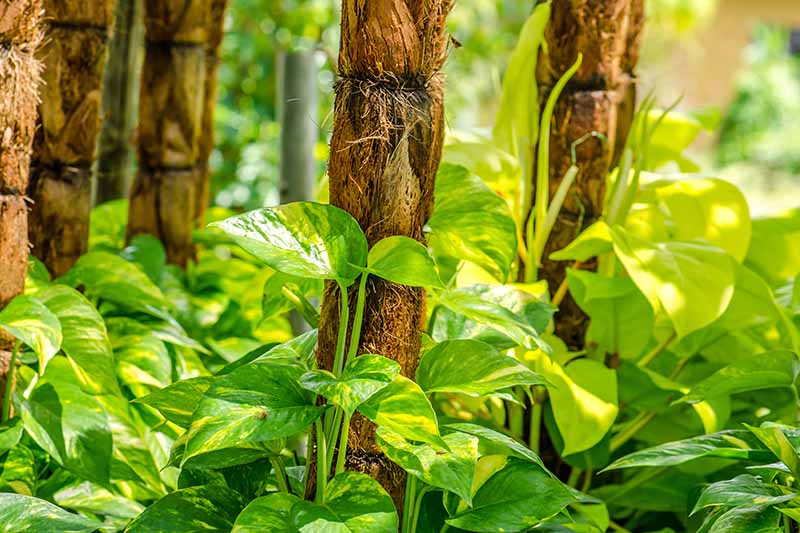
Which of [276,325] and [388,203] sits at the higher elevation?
[388,203]

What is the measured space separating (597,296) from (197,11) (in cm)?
94

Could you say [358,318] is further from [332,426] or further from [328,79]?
[328,79]

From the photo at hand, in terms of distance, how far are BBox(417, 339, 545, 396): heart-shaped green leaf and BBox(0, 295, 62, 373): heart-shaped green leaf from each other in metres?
0.38

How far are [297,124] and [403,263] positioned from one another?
110cm

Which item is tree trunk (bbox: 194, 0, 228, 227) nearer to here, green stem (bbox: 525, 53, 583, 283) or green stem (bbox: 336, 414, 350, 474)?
green stem (bbox: 525, 53, 583, 283)

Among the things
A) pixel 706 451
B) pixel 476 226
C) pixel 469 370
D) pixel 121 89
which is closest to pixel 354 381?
pixel 469 370

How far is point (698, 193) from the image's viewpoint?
58.7 inches

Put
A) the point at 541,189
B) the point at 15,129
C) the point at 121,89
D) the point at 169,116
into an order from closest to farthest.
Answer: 1. the point at 15,129
2. the point at 541,189
3. the point at 169,116
4. the point at 121,89

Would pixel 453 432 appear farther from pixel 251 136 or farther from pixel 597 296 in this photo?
pixel 251 136

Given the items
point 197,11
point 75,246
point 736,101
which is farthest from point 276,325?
point 736,101

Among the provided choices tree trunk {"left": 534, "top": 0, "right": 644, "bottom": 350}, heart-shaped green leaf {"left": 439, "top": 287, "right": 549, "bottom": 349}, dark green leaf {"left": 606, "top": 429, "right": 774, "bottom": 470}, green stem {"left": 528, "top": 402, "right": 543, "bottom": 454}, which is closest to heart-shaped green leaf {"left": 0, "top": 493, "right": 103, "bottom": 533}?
heart-shaped green leaf {"left": 439, "top": 287, "right": 549, "bottom": 349}

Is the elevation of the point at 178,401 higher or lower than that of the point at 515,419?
higher

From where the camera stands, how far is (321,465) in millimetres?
948

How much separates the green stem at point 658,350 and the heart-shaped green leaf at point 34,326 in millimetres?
830
